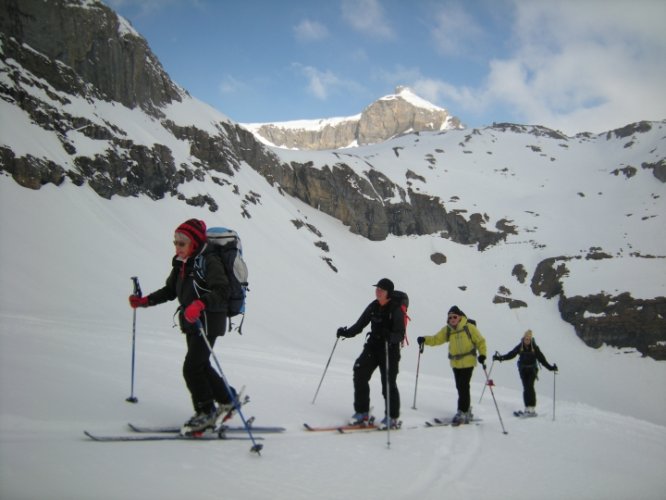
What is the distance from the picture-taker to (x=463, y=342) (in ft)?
24.3

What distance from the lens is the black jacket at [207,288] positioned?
4.27 meters

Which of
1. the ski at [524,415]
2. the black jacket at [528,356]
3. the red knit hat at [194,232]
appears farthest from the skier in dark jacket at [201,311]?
the black jacket at [528,356]

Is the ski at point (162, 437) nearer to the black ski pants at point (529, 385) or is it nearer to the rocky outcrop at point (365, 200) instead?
the black ski pants at point (529, 385)

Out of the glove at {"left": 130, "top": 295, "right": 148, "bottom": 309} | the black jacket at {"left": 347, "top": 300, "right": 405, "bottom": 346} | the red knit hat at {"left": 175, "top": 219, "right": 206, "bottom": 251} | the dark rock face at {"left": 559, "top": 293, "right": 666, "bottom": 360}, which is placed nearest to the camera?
the red knit hat at {"left": 175, "top": 219, "right": 206, "bottom": 251}

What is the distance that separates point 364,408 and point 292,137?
201 metres

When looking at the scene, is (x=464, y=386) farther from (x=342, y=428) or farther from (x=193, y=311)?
(x=193, y=311)

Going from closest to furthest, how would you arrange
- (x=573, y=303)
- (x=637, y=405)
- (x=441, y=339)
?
(x=441, y=339), (x=637, y=405), (x=573, y=303)

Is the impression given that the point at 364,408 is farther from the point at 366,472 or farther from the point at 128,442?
the point at 128,442

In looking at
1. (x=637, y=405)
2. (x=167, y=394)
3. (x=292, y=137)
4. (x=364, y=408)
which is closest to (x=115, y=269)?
(x=167, y=394)

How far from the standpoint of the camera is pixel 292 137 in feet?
650

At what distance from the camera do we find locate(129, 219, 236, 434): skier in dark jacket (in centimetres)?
428

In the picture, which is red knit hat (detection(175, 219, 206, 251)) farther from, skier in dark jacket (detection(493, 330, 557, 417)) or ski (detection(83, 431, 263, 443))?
skier in dark jacket (detection(493, 330, 557, 417))

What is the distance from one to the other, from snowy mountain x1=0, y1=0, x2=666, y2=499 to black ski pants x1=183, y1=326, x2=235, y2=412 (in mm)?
495

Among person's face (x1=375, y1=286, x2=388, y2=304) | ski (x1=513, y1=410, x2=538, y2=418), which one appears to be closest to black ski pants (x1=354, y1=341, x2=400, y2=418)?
person's face (x1=375, y1=286, x2=388, y2=304)
